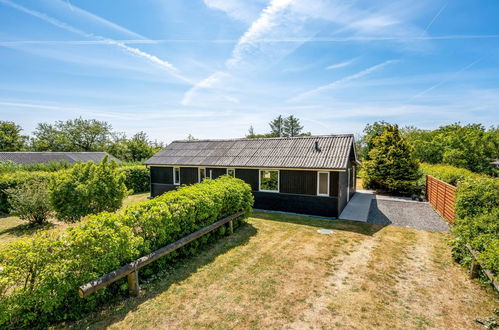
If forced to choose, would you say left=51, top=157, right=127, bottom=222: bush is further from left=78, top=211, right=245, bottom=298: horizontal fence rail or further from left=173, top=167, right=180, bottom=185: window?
left=173, top=167, right=180, bottom=185: window

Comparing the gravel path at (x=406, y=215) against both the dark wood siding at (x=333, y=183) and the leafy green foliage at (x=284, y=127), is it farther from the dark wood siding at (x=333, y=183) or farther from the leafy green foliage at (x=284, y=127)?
the leafy green foliage at (x=284, y=127)

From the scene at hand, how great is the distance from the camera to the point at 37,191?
34.7 ft

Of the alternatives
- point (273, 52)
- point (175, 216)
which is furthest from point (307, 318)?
point (273, 52)

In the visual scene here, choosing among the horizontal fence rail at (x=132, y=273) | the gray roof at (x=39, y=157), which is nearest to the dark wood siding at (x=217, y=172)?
the horizontal fence rail at (x=132, y=273)

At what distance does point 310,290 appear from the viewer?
5051mm

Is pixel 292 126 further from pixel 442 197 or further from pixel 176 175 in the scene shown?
pixel 442 197

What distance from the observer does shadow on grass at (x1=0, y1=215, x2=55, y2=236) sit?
9.90 meters

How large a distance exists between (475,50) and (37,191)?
917 inches

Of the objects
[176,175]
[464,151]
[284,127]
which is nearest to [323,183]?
[176,175]

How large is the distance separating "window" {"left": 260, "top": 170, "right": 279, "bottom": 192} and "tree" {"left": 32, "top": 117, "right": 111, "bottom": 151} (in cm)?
5327

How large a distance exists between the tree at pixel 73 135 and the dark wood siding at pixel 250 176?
52104 millimetres

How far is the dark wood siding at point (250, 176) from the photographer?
12.9m

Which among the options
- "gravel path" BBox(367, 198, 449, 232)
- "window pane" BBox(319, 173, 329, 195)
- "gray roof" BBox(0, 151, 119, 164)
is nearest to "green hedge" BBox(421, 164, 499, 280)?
"gravel path" BBox(367, 198, 449, 232)

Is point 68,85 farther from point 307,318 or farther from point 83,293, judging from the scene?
point 307,318
